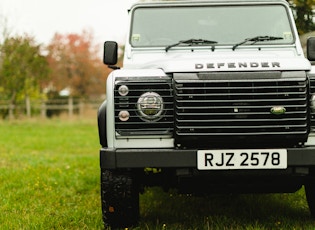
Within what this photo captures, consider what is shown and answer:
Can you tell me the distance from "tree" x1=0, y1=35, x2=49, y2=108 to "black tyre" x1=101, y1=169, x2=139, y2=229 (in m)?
20.9

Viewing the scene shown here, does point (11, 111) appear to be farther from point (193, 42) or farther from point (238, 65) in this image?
point (238, 65)

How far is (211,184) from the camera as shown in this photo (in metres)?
4.23

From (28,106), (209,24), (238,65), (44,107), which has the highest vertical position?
(209,24)

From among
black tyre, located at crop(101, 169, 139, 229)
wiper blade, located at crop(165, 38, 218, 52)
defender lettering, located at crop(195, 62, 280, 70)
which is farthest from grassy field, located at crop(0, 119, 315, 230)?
wiper blade, located at crop(165, 38, 218, 52)

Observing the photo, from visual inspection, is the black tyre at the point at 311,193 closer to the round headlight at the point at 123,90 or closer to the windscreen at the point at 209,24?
the windscreen at the point at 209,24

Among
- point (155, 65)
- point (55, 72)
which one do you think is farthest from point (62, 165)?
point (55, 72)

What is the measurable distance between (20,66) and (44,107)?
11.7ft

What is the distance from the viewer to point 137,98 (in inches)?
157

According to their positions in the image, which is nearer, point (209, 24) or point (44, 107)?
point (209, 24)

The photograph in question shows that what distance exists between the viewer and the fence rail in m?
25.0

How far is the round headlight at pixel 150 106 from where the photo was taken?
13.1 ft

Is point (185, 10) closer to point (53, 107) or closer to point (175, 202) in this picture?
point (175, 202)

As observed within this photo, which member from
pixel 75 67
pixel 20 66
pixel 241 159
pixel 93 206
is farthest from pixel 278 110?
pixel 75 67

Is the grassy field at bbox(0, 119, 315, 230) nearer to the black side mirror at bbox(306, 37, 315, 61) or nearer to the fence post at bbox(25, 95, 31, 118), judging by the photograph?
the black side mirror at bbox(306, 37, 315, 61)
